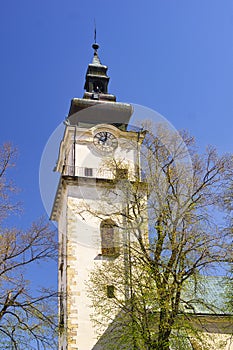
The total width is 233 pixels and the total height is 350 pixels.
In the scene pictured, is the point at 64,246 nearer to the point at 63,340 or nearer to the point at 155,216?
the point at 63,340

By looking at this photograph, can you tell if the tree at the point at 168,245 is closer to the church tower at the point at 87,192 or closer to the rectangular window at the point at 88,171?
the church tower at the point at 87,192

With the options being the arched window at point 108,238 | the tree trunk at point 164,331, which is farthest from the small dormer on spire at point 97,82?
the tree trunk at point 164,331

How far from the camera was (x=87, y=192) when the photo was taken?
29.9 meters

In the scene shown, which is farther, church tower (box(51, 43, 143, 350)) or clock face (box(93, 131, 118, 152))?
clock face (box(93, 131, 118, 152))

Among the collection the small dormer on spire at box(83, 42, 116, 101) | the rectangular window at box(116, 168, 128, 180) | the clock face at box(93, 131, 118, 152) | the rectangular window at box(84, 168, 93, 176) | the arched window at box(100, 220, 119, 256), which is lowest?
the arched window at box(100, 220, 119, 256)

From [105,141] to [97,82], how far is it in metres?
6.19

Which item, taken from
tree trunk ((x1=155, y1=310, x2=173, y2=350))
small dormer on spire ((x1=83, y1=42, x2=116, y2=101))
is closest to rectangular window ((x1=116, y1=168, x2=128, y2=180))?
tree trunk ((x1=155, y1=310, x2=173, y2=350))

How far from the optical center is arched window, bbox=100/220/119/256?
27062 millimetres

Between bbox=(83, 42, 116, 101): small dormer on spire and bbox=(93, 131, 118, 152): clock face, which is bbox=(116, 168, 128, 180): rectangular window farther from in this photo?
bbox=(83, 42, 116, 101): small dormer on spire

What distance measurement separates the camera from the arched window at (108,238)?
88.8ft

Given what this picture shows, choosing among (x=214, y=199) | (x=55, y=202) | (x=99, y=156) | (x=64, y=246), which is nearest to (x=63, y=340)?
(x=64, y=246)

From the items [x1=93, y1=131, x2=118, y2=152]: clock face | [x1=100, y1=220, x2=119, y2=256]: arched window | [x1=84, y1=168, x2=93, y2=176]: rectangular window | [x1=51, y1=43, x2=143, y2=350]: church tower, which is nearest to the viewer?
[x1=51, y1=43, x2=143, y2=350]: church tower

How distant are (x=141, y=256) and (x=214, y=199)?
362cm

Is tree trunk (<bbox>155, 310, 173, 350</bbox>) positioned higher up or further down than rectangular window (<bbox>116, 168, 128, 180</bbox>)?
further down
